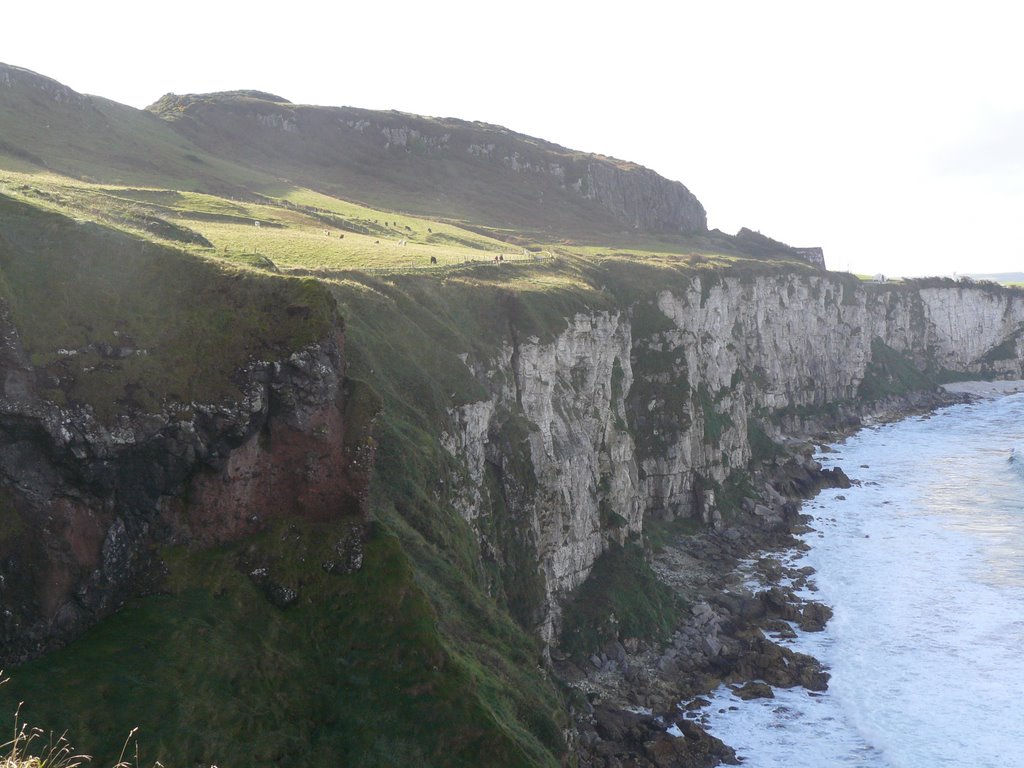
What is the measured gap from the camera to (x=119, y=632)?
927 inches

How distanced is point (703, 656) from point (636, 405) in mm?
27949

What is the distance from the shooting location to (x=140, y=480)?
25.0 meters

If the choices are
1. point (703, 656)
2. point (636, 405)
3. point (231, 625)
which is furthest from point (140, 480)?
point (636, 405)

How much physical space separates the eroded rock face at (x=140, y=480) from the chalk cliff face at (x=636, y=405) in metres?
12.7

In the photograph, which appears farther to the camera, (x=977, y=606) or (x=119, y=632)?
(x=977, y=606)

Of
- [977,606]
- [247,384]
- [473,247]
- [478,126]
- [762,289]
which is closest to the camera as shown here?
[247,384]

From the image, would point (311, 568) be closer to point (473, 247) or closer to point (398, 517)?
point (398, 517)

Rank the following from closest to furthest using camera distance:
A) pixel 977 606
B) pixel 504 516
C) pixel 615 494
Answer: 1. pixel 504 516
2. pixel 977 606
3. pixel 615 494

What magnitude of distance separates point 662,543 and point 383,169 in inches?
3912

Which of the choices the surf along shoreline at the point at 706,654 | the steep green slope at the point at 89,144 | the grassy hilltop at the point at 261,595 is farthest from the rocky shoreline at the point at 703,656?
the steep green slope at the point at 89,144

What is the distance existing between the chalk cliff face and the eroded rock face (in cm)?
1271

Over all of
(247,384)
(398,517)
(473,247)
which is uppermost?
(473,247)

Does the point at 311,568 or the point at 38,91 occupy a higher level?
the point at 38,91

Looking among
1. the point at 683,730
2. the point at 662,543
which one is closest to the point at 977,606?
the point at 662,543
